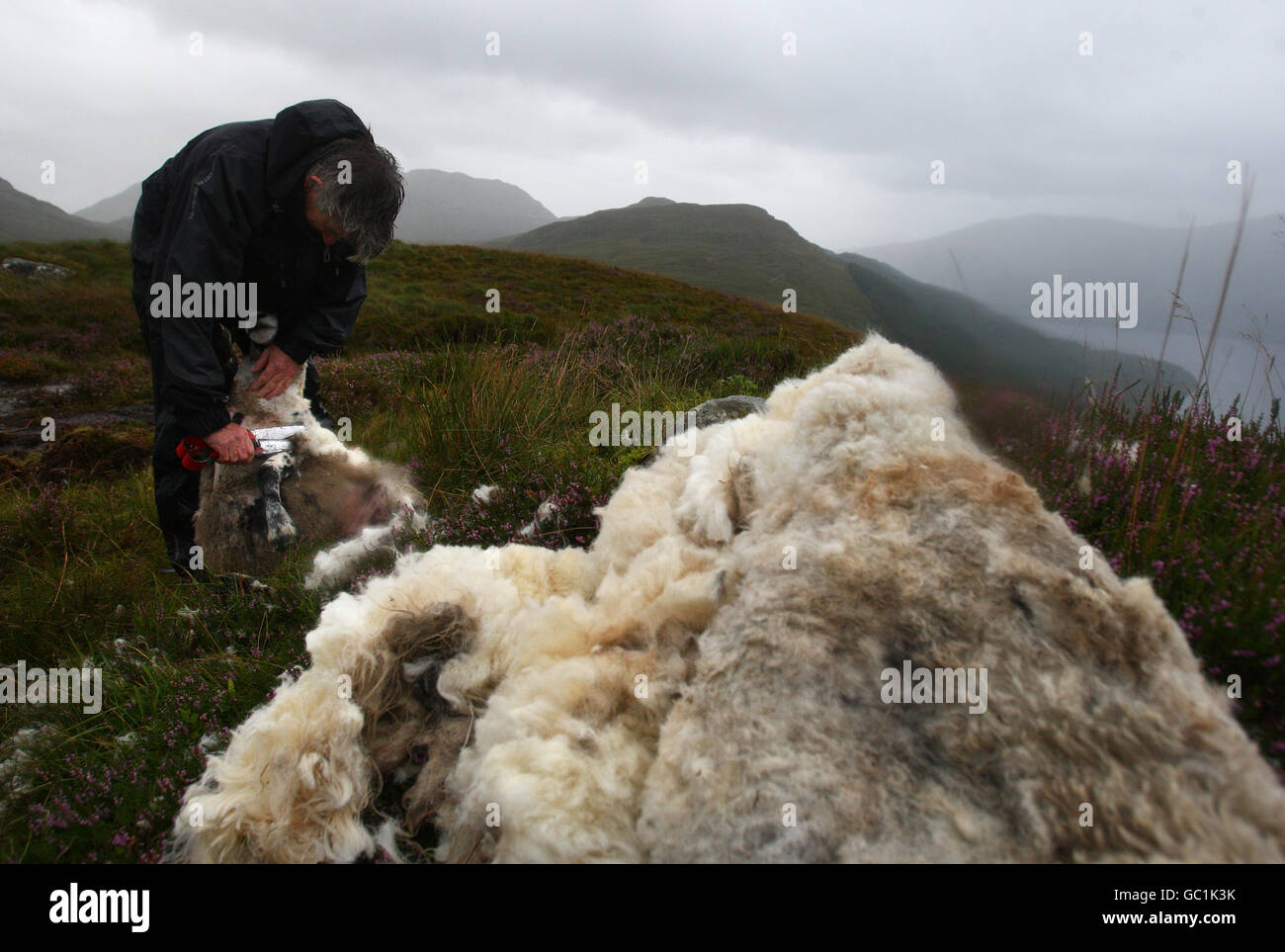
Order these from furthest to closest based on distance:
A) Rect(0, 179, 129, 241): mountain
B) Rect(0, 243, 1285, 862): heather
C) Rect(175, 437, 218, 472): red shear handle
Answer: Rect(0, 179, 129, 241): mountain, Rect(175, 437, 218, 472): red shear handle, Rect(0, 243, 1285, 862): heather

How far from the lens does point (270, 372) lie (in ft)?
12.0

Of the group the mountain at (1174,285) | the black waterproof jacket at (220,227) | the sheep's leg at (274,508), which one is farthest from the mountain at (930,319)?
the sheep's leg at (274,508)

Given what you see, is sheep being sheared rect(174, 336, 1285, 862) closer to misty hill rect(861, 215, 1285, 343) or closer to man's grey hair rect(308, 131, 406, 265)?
misty hill rect(861, 215, 1285, 343)

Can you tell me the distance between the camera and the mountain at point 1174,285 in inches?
95.9

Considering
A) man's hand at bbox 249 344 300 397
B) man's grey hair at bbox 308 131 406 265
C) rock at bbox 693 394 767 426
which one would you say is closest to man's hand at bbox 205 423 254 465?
man's hand at bbox 249 344 300 397

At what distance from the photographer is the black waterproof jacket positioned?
301cm

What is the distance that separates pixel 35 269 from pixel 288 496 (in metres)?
21.9

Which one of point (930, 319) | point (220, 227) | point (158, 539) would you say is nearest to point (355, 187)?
point (220, 227)

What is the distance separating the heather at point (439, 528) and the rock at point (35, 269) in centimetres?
1428

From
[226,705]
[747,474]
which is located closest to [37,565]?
[226,705]

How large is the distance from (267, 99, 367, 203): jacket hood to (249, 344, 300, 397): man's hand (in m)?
0.89

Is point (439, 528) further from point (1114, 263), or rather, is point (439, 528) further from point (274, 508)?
point (1114, 263)

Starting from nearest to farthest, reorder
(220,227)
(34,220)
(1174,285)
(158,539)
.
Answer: (1174,285), (220,227), (158,539), (34,220)
